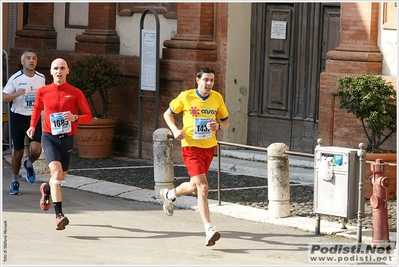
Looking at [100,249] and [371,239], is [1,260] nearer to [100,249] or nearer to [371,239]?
[100,249]

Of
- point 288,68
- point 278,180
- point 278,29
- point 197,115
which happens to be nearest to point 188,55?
point 278,29

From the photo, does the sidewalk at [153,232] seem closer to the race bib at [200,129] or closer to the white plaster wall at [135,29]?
the race bib at [200,129]

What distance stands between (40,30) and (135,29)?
7.83 feet


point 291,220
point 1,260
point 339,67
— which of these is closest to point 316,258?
point 291,220

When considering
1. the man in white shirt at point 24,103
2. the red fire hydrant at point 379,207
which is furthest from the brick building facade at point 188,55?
the red fire hydrant at point 379,207

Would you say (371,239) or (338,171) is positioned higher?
(338,171)

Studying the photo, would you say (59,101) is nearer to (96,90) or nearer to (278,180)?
(278,180)

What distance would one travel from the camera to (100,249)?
9688 millimetres

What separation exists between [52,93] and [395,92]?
190 inches

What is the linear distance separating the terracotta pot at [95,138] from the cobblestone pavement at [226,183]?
0.61ft

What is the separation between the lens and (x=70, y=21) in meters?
18.6

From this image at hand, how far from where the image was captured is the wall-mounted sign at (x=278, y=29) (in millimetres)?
15734

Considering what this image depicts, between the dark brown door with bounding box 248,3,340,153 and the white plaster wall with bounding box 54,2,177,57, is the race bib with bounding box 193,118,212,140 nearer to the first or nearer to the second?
the dark brown door with bounding box 248,3,340,153

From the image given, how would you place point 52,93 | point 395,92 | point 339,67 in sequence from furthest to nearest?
1. point 339,67
2. point 395,92
3. point 52,93
